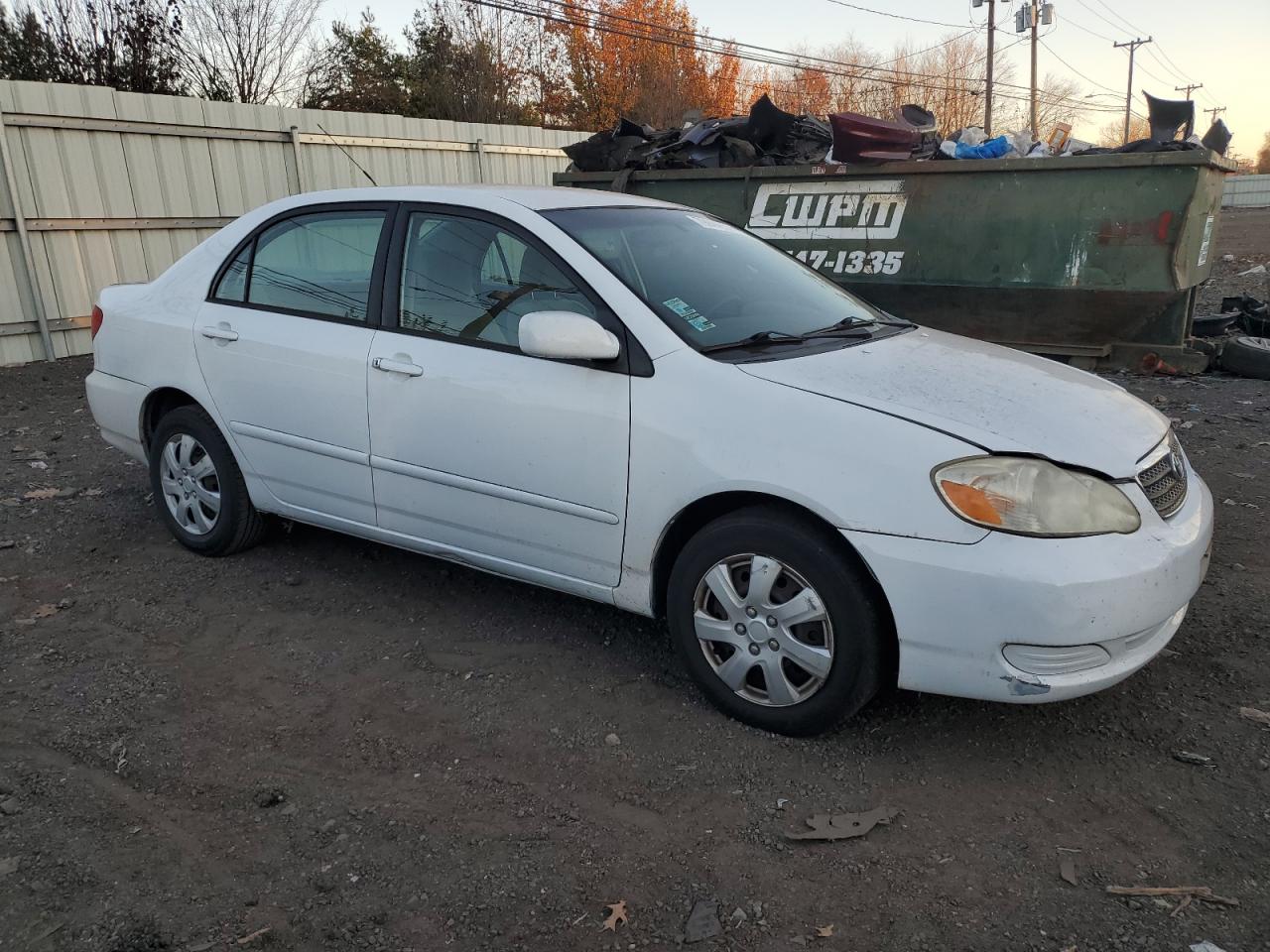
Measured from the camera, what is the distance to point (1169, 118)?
28.0ft

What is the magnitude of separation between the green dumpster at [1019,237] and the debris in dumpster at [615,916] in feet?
23.8

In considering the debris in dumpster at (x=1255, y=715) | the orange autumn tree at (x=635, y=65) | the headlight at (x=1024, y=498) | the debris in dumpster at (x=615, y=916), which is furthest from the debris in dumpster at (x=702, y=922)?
the orange autumn tree at (x=635, y=65)

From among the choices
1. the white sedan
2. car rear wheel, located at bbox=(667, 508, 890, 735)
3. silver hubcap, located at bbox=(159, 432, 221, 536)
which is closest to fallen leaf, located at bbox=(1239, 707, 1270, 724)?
the white sedan

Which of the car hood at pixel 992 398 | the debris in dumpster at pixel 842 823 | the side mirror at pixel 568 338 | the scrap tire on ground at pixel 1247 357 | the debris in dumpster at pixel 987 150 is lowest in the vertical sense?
the scrap tire on ground at pixel 1247 357

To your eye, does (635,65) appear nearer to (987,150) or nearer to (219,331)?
(987,150)

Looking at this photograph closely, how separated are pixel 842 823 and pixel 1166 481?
1.48 m

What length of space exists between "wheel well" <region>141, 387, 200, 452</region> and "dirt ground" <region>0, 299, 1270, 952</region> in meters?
0.85

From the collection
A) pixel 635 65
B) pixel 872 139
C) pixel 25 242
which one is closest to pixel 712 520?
pixel 872 139

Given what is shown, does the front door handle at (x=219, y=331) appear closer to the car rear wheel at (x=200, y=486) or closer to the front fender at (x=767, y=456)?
the car rear wheel at (x=200, y=486)

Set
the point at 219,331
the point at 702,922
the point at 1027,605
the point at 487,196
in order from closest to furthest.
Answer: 1. the point at 702,922
2. the point at 1027,605
3. the point at 487,196
4. the point at 219,331

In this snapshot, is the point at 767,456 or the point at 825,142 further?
the point at 825,142

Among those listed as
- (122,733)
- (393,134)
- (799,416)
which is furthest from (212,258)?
(393,134)

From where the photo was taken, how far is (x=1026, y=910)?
2.38m

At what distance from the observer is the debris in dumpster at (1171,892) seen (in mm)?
2402
